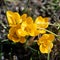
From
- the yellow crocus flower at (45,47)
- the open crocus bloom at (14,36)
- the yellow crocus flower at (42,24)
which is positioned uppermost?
the yellow crocus flower at (42,24)

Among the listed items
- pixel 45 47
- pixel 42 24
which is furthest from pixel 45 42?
pixel 42 24

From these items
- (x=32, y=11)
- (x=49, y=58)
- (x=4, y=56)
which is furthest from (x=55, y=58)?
(x=32, y=11)

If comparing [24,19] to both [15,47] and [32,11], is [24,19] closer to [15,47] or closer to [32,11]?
[15,47]

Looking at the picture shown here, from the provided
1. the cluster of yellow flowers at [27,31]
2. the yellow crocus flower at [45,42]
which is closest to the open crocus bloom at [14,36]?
the cluster of yellow flowers at [27,31]

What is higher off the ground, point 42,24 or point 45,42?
point 42,24

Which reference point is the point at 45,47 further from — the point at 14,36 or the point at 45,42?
the point at 14,36

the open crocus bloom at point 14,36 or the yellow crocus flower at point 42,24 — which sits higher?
the yellow crocus flower at point 42,24

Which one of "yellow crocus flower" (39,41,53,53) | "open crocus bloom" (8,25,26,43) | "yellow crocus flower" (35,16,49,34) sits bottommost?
"yellow crocus flower" (39,41,53,53)

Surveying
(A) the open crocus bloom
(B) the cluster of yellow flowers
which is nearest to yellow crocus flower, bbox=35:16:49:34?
(B) the cluster of yellow flowers

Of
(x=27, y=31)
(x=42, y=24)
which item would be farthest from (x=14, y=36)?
(x=42, y=24)

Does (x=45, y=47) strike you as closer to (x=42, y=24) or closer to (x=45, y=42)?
(x=45, y=42)

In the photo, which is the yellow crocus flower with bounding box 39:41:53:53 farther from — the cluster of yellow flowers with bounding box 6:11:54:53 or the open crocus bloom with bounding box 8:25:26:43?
the open crocus bloom with bounding box 8:25:26:43

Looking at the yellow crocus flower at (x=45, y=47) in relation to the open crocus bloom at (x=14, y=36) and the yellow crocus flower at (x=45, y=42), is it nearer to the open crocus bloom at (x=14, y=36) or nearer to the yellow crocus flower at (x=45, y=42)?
the yellow crocus flower at (x=45, y=42)
